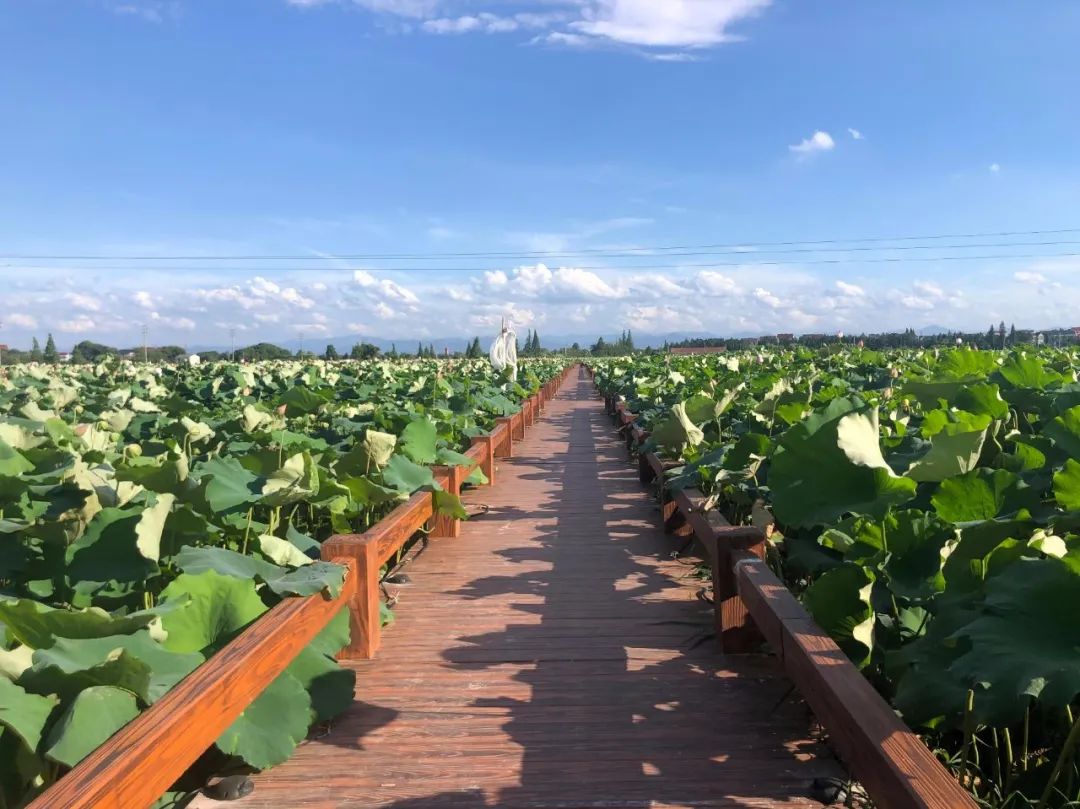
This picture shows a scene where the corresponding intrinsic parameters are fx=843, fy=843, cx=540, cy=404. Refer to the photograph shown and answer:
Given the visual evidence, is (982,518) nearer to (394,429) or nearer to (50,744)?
(50,744)

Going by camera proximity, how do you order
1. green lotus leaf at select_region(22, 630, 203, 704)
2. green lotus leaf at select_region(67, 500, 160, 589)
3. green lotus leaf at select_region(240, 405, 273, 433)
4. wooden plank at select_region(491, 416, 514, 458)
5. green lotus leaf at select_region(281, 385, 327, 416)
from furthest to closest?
1. wooden plank at select_region(491, 416, 514, 458)
2. green lotus leaf at select_region(281, 385, 327, 416)
3. green lotus leaf at select_region(240, 405, 273, 433)
4. green lotus leaf at select_region(67, 500, 160, 589)
5. green lotus leaf at select_region(22, 630, 203, 704)

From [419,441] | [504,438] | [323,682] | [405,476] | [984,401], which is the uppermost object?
[984,401]

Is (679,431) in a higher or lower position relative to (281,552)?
higher

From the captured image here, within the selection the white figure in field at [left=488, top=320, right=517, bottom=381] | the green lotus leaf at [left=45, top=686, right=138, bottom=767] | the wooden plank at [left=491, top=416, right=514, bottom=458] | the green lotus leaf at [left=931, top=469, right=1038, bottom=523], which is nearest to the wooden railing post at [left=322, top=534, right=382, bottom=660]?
the green lotus leaf at [left=45, top=686, right=138, bottom=767]

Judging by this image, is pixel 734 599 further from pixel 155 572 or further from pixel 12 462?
pixel 12 462

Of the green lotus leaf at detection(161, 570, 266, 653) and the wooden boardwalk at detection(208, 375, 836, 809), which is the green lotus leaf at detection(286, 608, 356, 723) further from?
the green lotus leaf at detection(161, 570, 266, 653)

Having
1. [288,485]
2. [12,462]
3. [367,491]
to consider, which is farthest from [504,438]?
[12,462]

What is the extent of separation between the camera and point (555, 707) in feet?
Answer: 9.97

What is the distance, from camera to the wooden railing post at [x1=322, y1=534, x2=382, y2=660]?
3387mm

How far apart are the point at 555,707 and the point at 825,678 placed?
1237 millimetres

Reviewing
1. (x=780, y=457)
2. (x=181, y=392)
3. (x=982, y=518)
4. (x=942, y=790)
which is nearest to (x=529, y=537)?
(x=780, y=457)

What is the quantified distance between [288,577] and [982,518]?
6.60 ft

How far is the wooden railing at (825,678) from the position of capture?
1.59 m

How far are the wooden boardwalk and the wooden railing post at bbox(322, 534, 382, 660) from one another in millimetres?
81
